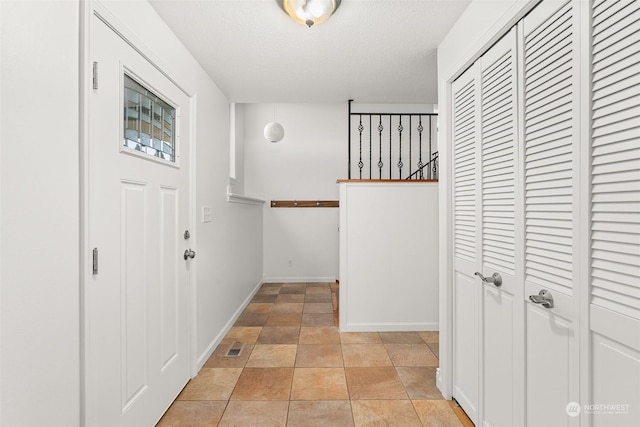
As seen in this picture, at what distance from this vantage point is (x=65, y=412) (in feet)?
3.58

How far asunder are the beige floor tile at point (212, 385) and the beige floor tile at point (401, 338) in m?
1.34

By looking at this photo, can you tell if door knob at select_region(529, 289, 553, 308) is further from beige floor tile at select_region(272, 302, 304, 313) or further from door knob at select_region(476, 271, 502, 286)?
beige floor tile at select_region(272, 302, 304, 313)

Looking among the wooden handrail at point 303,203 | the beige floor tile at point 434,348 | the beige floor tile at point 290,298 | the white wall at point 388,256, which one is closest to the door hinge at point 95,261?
the white wall at point 388,256

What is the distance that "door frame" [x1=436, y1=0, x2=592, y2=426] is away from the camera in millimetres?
952

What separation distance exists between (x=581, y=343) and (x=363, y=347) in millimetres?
1934

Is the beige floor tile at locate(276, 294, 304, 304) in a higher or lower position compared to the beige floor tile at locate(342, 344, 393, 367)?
lower

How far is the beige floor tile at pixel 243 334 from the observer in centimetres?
285

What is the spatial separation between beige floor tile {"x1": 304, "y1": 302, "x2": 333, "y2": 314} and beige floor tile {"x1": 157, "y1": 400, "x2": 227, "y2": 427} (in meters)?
1.88

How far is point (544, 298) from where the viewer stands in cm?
112

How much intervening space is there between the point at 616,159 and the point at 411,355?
83.9 inches

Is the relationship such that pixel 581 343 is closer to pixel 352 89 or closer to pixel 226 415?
pixel 226 415

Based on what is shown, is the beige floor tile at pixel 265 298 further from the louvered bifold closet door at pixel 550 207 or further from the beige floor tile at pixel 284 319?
the louvered bifold closet door at pixel 550 207

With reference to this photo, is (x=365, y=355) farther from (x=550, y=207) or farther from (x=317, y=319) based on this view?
(x=550, y=207)

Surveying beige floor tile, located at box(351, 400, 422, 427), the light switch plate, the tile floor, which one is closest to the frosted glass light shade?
the light switch plate
